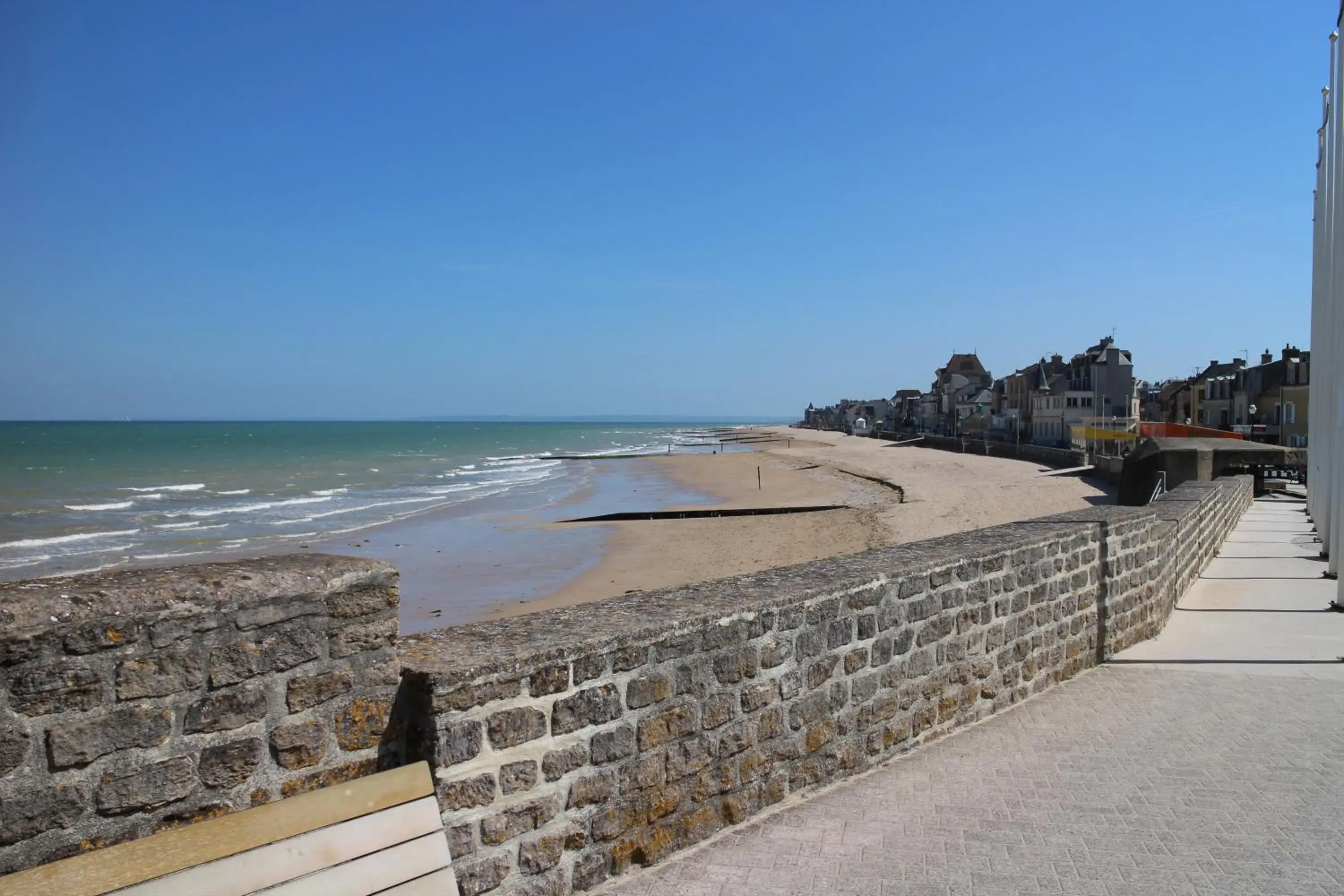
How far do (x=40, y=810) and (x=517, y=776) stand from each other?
1356 millimetres

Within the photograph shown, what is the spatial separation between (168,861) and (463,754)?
865 mm

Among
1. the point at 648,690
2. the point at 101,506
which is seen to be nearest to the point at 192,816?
the point at 648,690

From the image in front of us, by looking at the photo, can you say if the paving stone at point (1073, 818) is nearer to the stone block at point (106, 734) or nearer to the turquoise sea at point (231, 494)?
the stone block at point (106, 734)

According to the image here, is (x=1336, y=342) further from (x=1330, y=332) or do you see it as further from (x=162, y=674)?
(x=162, y=674)

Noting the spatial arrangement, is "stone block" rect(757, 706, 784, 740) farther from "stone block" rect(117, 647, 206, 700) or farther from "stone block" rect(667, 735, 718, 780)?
"stone block" rect(117, 647, 206, 700)

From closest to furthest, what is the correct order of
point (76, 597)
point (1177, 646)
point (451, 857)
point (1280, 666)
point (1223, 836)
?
point (76, 597)
point (451, 857)
point (1223, 836)
point (1280, 666)
point (1177, 646)

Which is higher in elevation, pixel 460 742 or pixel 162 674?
pixel 162 674

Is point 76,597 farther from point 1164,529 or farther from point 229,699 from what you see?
point 1164,529

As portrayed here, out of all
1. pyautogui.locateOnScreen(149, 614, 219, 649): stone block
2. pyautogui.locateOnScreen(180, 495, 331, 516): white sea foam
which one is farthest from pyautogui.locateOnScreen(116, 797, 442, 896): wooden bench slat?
pyautogui.locateOnScreen(180, 495, 331, 516): white sea foam

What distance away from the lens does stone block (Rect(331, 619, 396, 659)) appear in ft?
8.87

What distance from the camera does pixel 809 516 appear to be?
87.9 ft

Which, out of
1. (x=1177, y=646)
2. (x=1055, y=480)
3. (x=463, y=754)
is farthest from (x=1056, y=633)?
(x=1055, y=480)

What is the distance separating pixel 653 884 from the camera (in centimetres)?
342

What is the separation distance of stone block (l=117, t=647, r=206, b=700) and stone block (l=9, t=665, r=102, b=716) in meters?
0.06
